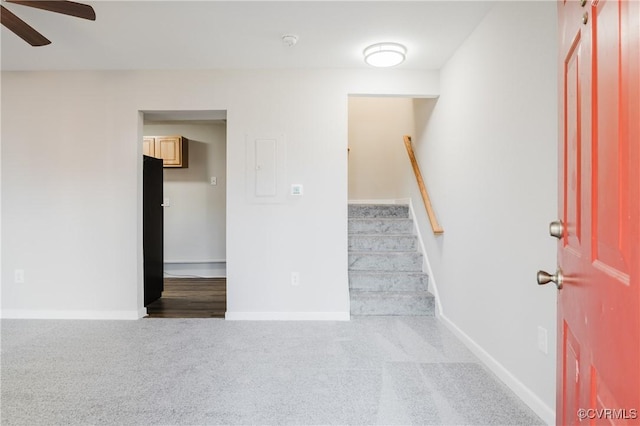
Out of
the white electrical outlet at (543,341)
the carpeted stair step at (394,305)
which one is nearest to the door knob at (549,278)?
the white electrical outlet at (543,341)

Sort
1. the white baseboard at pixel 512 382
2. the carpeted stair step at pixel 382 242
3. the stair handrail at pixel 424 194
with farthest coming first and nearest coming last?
the carpeted stair step at pixel 382 242
the stair handrail at pixel 424 194
the white baseboard at pixel 512 382

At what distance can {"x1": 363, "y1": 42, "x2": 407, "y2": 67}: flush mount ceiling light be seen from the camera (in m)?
2.62

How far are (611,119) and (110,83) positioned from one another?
3.73 metres

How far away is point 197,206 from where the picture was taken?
196 inches

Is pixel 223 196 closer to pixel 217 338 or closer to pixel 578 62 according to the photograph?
pixel 217 338

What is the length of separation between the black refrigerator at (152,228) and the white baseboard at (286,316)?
43.6 inches

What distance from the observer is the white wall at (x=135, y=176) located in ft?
10.3

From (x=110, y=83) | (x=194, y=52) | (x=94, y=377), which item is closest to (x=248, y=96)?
(x=194, y=52)

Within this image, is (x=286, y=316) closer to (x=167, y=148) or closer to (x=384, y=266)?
(x=384, y=266)

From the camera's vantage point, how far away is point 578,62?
780 millimetres

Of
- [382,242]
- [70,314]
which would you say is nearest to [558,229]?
[382,242]

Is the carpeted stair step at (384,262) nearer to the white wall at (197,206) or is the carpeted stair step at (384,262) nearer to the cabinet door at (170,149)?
the white wall at (197,206)

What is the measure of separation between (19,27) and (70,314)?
95.3 inches

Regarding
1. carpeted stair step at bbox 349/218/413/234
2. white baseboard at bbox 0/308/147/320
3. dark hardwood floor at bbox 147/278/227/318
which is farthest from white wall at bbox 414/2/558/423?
white baseboard at bbox 0/308/147/320
